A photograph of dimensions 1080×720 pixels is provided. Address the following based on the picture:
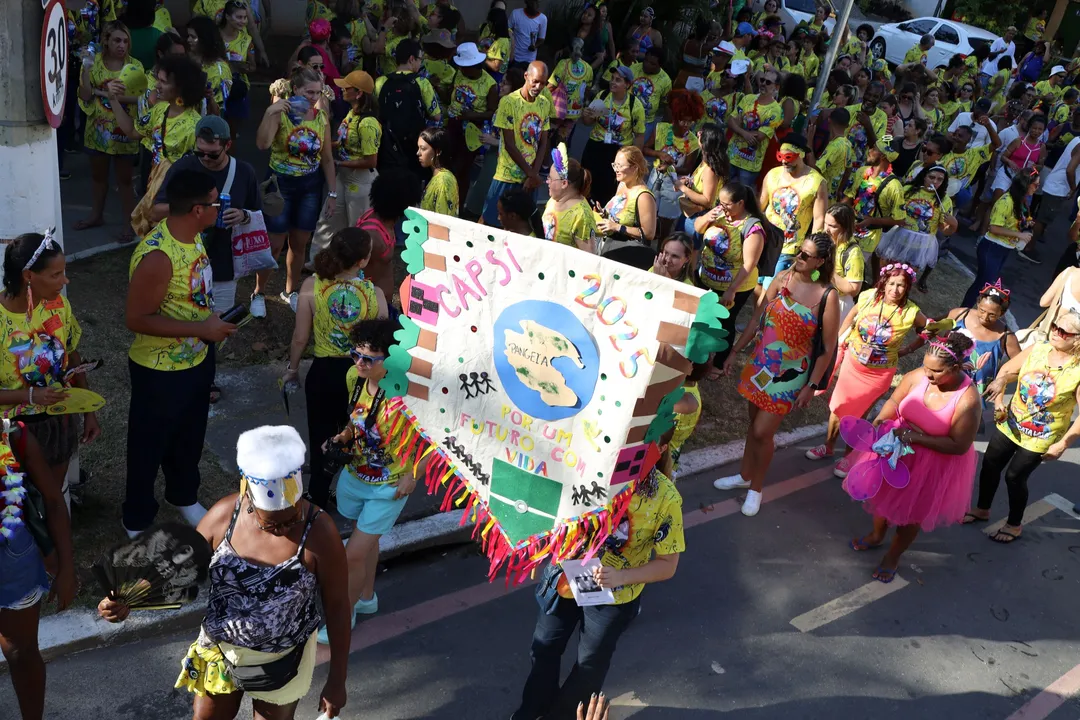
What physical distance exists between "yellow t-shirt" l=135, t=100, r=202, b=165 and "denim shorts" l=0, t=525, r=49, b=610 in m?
3.62

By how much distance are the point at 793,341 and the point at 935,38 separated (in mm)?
20497

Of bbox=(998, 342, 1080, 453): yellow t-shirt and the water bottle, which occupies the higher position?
the water bottle

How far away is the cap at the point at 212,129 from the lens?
5.81 metres

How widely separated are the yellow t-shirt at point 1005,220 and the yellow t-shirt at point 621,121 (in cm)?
382

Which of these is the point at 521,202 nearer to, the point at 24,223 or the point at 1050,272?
the point at 24,223

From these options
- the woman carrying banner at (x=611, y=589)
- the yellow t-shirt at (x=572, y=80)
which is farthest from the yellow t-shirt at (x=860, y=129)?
the woman carrying banner at (x=611, y=589)

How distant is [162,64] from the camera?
6340mm

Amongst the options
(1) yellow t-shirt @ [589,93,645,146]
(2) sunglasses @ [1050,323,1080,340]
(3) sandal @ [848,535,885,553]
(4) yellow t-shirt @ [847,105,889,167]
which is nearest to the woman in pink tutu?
(3) sandal @ [848,535,885,553]

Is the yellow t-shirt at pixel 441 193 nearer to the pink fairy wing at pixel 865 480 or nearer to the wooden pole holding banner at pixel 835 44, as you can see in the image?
the pink fairy wing at pixel 865 480

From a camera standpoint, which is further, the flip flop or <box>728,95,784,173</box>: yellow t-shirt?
<box>728,95,784,173</box>: yellow t-shirt

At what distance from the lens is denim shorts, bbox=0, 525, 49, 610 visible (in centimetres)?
343

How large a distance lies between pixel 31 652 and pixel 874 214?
8.49 m

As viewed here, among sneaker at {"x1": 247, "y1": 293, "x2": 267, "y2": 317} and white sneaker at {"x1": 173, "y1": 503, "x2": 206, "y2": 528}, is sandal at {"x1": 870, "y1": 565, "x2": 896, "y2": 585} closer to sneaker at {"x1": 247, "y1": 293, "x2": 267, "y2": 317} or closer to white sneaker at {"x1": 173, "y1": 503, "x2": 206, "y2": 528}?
white sneaker at {"x1": 173, "y1": 503, "x2": 206, "y2": 528}

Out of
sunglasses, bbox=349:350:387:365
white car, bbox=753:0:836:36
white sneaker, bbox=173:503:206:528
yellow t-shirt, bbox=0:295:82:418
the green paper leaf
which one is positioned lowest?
white sneaker, bbox=173:503:206:528
